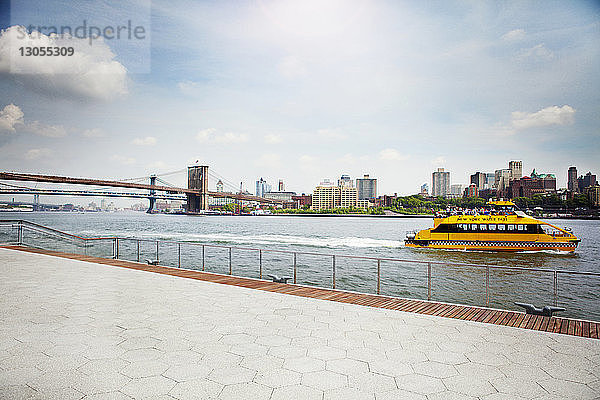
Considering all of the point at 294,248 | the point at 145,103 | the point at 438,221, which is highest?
the point at 145,103

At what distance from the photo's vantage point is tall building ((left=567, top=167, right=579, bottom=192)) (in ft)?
306

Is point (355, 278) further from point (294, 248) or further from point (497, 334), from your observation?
point (294, 248)

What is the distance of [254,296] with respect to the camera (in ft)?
23.1

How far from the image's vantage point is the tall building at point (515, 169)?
10200 centimetres

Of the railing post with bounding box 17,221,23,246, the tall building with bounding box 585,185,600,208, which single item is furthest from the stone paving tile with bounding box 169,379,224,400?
the tall building with bounding box 585,185,600,208

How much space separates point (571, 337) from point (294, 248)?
2737 centimetres

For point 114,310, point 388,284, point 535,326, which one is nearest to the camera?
point 535,326

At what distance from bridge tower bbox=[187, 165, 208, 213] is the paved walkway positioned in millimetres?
69212

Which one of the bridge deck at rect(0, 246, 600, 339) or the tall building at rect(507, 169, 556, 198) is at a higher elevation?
the tall building at rect(507, 169, 556, 198)

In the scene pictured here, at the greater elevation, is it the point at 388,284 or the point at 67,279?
the point at 67,279

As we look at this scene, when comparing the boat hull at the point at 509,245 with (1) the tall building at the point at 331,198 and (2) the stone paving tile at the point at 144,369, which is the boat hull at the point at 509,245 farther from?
(1) the tall building at the point at 331,198

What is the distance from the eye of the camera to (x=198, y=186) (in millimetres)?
77750

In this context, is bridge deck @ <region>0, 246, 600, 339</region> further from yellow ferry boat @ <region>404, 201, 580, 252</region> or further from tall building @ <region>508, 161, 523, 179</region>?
tall building @ <region>508, 161, 523, 179</region>

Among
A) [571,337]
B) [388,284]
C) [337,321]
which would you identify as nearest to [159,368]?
[337,321]
